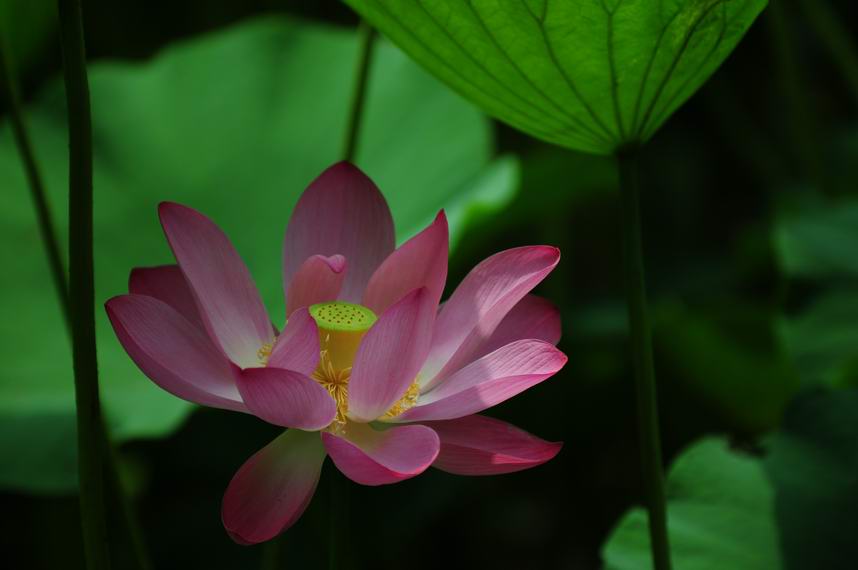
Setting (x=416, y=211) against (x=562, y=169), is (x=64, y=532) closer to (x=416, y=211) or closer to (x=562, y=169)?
(x=416, y=211)

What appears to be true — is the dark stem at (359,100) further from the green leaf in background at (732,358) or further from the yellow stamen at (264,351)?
the green leaf in background at (732,358)

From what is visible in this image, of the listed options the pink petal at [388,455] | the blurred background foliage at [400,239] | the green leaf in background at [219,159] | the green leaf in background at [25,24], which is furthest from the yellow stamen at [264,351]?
the green leaf in background at [25,24]

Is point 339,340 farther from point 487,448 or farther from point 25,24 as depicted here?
point 25,24

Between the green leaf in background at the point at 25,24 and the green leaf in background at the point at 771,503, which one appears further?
the green leaf in background at the point at 25,24

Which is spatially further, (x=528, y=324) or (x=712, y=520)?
(x=712, y=520)

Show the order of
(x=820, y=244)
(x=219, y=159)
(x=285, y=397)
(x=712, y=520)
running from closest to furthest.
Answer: (x=285, y=397), (x=712, y=520), (x=820, y=244), (x=219, y=159)

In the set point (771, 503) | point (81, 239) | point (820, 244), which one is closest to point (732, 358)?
point (820, 244)
